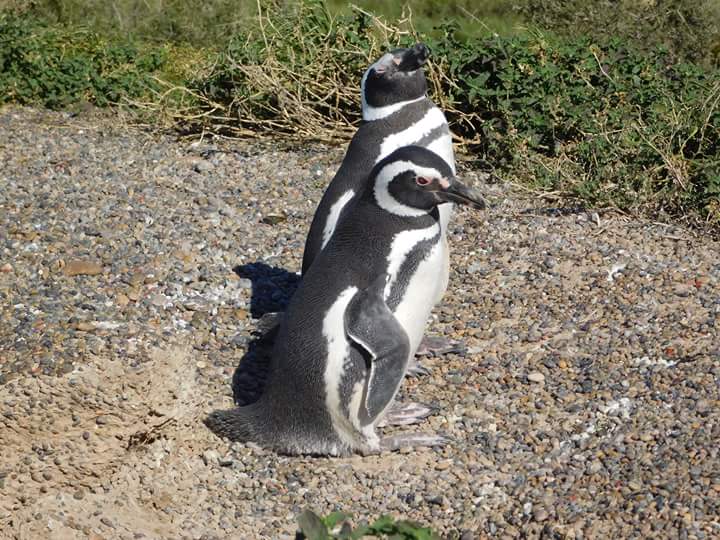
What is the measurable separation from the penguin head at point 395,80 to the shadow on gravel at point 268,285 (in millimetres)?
869

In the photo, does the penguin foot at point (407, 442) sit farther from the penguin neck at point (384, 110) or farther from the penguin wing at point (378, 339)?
the penguin neck at point (384, 110)

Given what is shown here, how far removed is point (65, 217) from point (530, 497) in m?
3.03

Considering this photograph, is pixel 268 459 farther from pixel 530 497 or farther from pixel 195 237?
pixel 195 237

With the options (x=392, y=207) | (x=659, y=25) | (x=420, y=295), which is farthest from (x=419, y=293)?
(x=659, y=25)

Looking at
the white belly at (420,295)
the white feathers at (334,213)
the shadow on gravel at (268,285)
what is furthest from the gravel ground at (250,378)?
the white feathers at (334,213)

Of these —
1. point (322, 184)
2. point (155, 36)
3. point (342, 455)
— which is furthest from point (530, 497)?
point (155, 36)

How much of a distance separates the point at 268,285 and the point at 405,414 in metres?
1.24

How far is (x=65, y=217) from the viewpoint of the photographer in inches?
212

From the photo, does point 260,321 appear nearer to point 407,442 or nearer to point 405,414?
point 405,414

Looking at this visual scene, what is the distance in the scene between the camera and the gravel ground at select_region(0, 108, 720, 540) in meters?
3.42

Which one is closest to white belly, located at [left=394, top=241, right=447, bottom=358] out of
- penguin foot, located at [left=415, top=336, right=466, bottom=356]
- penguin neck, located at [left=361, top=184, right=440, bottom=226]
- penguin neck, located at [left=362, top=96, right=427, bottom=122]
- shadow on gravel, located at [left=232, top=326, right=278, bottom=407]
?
penguin neck, located at [left=361, top=184, right=440, bottom=226]

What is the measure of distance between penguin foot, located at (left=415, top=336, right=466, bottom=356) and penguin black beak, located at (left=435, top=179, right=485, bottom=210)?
896 millimetres

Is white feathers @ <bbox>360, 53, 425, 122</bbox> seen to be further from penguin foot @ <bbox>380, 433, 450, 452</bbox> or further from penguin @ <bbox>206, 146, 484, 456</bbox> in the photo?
penguin foot @ <bbox>380, 433, 450, 452</bbox>

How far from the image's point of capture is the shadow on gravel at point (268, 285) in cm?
469
